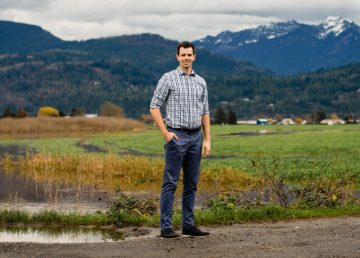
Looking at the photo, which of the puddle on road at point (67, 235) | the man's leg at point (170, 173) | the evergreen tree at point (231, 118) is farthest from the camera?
the evergreen tree at point (231, 118)

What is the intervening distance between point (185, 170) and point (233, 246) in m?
1.61

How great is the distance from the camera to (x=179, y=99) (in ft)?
→ 32.4

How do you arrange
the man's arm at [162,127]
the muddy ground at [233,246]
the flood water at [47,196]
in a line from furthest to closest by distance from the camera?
the flood water at [47,196] → the man's arm at [162,127] → the muddy ground at [233,246]

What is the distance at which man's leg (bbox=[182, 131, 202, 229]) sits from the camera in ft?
32.7

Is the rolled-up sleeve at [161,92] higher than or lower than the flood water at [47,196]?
higher

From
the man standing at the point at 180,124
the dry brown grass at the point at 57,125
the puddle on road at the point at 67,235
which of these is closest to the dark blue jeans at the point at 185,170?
the man standing at the point at 180,124

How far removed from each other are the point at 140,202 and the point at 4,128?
3382 inches

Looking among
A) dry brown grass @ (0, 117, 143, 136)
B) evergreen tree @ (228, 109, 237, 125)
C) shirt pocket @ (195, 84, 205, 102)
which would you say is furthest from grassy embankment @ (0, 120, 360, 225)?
evergreen tree @ (228, 109, 237, 125)

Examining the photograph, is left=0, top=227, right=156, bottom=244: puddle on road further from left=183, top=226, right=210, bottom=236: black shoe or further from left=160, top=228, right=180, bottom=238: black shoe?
left=183, top=226, right=210, bottom=236: black shoe

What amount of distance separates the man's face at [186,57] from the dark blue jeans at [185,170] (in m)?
0.99

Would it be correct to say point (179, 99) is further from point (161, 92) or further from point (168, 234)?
point (168, 234)

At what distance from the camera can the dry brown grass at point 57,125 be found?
96438 mm

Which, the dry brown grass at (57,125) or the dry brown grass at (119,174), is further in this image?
the dry brown grass at (57,125)

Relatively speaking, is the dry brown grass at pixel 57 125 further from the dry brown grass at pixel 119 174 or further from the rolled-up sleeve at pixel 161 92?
the rolled-up sleeve at pixel 161 92
